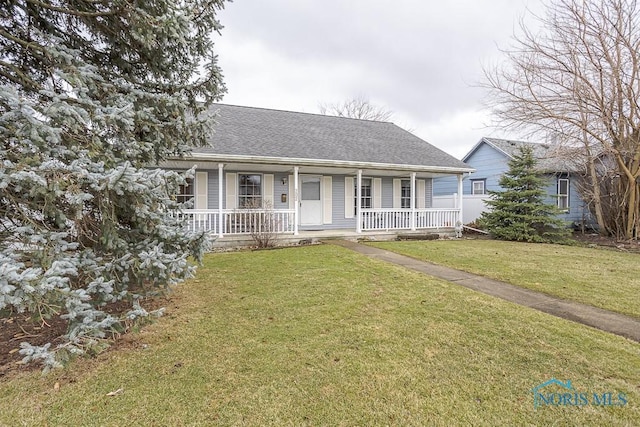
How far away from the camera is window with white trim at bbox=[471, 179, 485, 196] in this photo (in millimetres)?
18594

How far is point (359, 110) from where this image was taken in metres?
32.0

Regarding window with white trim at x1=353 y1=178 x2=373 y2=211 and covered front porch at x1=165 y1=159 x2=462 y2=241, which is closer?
covered front porch at x1=165 y1=159 x2=462 y2=241

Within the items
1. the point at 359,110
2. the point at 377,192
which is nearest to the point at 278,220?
the point at 377,192

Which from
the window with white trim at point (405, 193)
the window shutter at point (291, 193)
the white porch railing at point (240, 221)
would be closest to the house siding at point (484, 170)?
the window with white trim at point (405, 193)

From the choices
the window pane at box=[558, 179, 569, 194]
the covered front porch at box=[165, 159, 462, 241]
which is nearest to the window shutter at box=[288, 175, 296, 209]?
the covered front porch at box=[165, 159, 462, 241]

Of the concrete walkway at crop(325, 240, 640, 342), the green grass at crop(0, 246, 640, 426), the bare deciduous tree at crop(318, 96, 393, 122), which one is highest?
the bare deciduous tree at crop(318, 96, 393, 122)

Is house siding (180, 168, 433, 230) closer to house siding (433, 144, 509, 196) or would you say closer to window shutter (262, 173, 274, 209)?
window shutter (262, 173, 274, 209)

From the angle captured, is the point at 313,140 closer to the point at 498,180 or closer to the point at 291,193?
the point at 291,193

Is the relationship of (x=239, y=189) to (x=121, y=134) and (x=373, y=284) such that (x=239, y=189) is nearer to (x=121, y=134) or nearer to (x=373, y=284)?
(x=373, y=284)

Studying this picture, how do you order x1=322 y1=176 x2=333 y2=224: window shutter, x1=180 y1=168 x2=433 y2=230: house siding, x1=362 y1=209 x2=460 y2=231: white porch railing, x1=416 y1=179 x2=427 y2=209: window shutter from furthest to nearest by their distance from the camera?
1. x1=416 y1=179 x2=427 y2=209: window shutter
2. x1=322 y1=176 x2=333 y2=224: window shutter
3. x1=362 y1=209 x2=460 y2=231: white porch railing
4. x1=180 y1=168 x2=433 y2=230: house siding

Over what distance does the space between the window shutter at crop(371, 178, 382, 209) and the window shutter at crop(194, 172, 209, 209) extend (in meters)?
6.58

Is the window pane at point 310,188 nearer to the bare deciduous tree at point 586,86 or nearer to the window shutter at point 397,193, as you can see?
the window shutter at point 397,193

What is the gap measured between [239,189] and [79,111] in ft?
27.8

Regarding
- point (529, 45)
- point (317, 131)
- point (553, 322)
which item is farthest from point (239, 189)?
point (529, 45)
